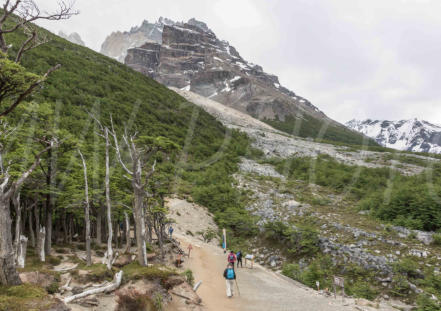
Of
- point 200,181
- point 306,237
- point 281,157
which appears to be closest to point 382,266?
point 306,237

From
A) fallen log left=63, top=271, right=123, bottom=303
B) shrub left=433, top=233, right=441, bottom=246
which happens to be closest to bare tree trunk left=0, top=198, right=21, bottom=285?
fallen log left=63, top=271, right=123, bottom=303

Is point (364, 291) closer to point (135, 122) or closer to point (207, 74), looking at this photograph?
point (135, 122)

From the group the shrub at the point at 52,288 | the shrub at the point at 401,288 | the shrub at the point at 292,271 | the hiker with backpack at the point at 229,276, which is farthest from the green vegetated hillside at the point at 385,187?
the shrub at the point at 52,288

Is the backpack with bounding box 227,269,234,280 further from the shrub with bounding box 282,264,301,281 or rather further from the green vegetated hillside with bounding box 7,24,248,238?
the green vegetated hillside with bounding box 7,24,248,238

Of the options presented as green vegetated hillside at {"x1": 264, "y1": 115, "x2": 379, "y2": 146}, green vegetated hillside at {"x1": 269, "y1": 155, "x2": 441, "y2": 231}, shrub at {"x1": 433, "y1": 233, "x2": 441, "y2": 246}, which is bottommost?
shrub at {"x1": 433, "y1": 233, "x2": 441, "y2": 246}

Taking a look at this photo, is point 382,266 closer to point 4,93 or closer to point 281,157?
point 4,93

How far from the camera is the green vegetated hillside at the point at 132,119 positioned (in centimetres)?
3027

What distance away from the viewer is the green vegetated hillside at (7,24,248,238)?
30.3 metres

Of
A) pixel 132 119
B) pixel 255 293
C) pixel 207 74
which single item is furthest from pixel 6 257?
pixel 207 74

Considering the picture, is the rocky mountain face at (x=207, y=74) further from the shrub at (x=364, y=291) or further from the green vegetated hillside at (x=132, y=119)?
the shrub at (x=364, y=291)

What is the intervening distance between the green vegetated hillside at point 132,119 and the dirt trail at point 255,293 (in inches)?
287

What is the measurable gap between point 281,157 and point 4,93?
171ft

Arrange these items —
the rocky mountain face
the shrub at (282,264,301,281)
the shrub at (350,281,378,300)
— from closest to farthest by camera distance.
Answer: the shrub at (350,281,378,300) → the shrub at (282,264,301,281) → the rocky mountain face

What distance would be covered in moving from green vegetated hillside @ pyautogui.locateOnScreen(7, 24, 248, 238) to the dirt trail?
7.30 m
